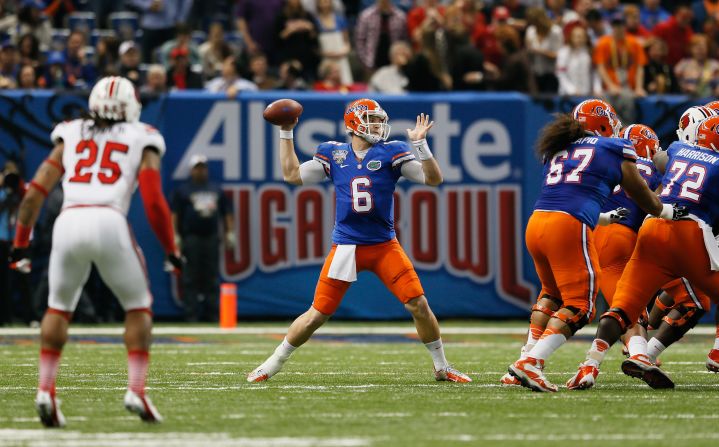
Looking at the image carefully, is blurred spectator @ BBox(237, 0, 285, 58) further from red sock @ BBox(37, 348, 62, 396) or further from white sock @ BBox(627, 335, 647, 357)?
red sock @ BBox(37, 348, 62, 396)

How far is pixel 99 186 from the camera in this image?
6879 millimetres

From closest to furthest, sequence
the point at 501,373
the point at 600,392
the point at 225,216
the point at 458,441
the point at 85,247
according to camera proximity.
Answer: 1. the point at 458,441
2. the point at 85,247
3. the point at 600,392
4. the point at 501,373
5. the point at 225,216

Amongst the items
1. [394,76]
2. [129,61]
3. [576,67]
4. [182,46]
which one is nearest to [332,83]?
[394,76]

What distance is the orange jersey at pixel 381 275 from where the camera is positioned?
8789 mm

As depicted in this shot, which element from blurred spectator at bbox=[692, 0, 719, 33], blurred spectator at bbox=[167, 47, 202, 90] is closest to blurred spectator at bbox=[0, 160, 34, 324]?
blurred spectator at bbox=[167, 47, 202, 90]

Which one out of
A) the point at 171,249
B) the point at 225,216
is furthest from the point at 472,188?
the point at 171,249

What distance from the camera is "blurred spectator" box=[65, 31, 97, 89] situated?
16531 mm

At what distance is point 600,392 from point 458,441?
2.28 metres

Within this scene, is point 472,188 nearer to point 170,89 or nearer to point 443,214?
point 443,214

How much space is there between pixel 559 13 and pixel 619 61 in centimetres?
212

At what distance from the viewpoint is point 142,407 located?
676 centimetres

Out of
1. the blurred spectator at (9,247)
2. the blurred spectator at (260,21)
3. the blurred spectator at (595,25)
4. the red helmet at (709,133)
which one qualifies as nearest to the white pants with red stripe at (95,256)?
the red helmet at (709,133)

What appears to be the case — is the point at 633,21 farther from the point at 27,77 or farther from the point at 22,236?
the point at 22,236

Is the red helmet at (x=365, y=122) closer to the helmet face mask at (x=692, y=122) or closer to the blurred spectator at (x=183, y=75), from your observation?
the helmet face mask at (x=692, y=122)
